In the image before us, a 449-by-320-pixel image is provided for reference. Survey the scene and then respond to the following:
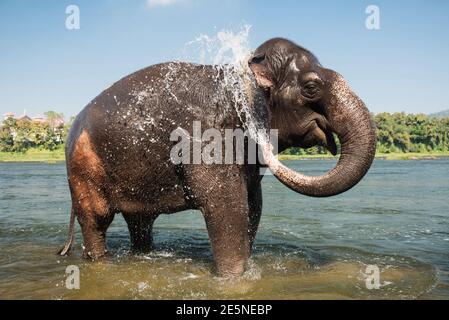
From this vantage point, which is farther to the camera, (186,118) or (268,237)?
(268,237)

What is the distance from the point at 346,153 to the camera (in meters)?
4.39

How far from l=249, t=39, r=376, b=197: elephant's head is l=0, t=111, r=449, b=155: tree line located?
69966 mm

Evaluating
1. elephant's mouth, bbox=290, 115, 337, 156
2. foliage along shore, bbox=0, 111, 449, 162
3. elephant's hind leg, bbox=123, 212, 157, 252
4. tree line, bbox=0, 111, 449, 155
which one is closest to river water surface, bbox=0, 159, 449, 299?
elephant's hind leg, bbox=123, 212, 157, 252

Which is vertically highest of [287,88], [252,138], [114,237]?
[287,88]

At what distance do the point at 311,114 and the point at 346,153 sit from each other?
0.55 metres

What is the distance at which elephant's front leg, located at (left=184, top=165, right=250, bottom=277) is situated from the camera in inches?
190

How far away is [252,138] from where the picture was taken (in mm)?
4887

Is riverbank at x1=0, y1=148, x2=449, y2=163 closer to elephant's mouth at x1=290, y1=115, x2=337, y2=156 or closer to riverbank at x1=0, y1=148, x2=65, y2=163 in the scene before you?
riverbank at x1=0, y1=148, x2=65, y2=163

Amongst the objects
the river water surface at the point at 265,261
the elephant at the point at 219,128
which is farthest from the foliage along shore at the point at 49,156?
the elephant at the point at 219,128

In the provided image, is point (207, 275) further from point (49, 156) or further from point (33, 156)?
point (33, 156)

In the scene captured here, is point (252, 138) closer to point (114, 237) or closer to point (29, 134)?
point (114, 237)
